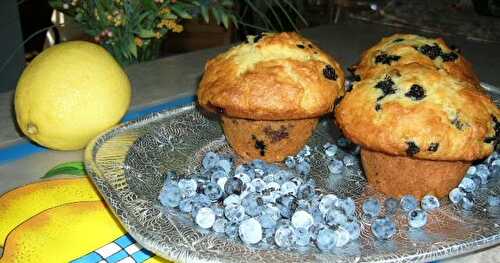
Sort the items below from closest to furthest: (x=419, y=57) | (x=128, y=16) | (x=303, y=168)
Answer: (x=303, y=168) → (x=419, y=57) → (x=128, y=16)

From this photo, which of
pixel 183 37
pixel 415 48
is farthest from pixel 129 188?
pixel 183 37

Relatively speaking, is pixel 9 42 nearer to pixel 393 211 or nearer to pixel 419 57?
pixel 419 57

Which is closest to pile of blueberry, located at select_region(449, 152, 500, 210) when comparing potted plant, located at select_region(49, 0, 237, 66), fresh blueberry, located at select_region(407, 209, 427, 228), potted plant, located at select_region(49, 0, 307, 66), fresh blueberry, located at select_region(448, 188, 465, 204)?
fresh blueberry, located at select_region(448, 188, 465, 204)

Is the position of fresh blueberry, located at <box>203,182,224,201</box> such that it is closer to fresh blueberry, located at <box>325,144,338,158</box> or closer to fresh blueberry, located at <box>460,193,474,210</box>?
fresh blueberry, located at <box>325,144,338,158</box>

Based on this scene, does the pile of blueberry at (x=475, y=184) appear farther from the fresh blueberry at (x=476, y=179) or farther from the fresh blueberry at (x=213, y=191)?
the fresh blueberry at (x=213, y=191)

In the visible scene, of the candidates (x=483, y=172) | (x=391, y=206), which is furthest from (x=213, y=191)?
(x=483, y=172)

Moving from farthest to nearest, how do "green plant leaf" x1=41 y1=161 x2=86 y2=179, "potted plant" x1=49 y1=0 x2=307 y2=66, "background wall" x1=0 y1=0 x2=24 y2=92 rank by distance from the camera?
"background wall" x1=0 y1=0 x2=24 y2=92, "potted plant" x1=49 y1=0 x2=307 y2=66, "green plant leaf" x1=41 y1=161 x2=86 y2=179

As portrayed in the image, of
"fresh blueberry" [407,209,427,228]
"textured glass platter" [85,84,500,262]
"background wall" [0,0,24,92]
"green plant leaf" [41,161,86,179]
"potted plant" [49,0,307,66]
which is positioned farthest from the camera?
"background wall" [0,0,24,92]

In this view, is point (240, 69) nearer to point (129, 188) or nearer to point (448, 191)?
point (129, 188)
